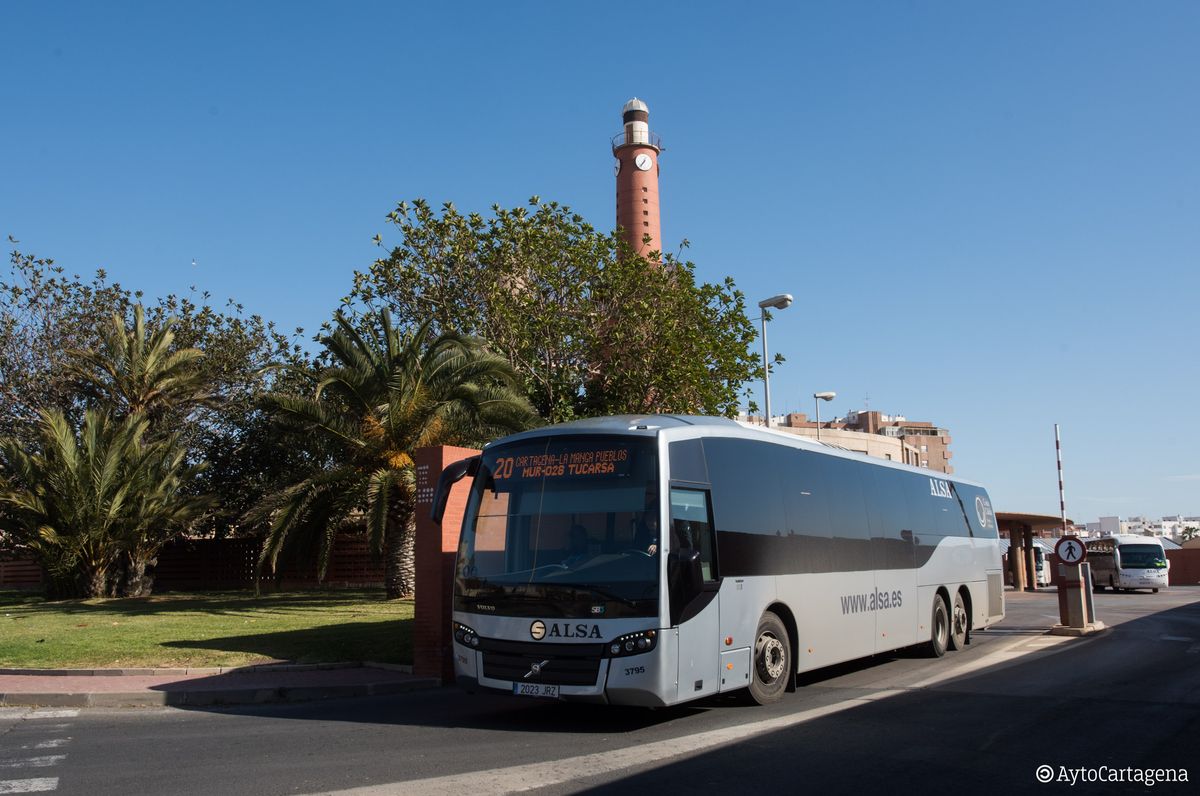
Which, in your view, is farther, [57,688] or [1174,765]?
[57,688]

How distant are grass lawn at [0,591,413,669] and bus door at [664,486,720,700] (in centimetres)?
594

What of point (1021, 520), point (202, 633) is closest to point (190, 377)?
point (202, 633)

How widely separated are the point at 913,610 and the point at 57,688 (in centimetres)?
1153

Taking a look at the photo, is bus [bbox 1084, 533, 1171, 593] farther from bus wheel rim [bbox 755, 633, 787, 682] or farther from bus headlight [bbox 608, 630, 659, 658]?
bus headlight [bbox 608, 630, 659, 658]

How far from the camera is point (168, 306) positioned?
3441cm

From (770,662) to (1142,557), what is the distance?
34.7m

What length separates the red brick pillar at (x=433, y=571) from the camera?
39.6ft

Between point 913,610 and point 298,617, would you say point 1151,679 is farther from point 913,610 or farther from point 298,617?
point 298,617

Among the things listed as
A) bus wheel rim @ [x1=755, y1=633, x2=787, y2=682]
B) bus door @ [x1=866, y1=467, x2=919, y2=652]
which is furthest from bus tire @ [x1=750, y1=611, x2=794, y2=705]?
bus door @ [x1=866, y1=467, x2=919, y2=652]

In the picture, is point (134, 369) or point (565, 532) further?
point (134, 369)

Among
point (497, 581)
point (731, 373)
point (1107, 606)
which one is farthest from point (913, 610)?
point (1107, 606)

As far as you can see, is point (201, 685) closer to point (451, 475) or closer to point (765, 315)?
point (451, 475)

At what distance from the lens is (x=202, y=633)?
15914mm

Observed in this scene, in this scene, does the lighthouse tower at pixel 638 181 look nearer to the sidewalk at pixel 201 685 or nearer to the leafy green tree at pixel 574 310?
the leafy green tree at pixel 574 310
